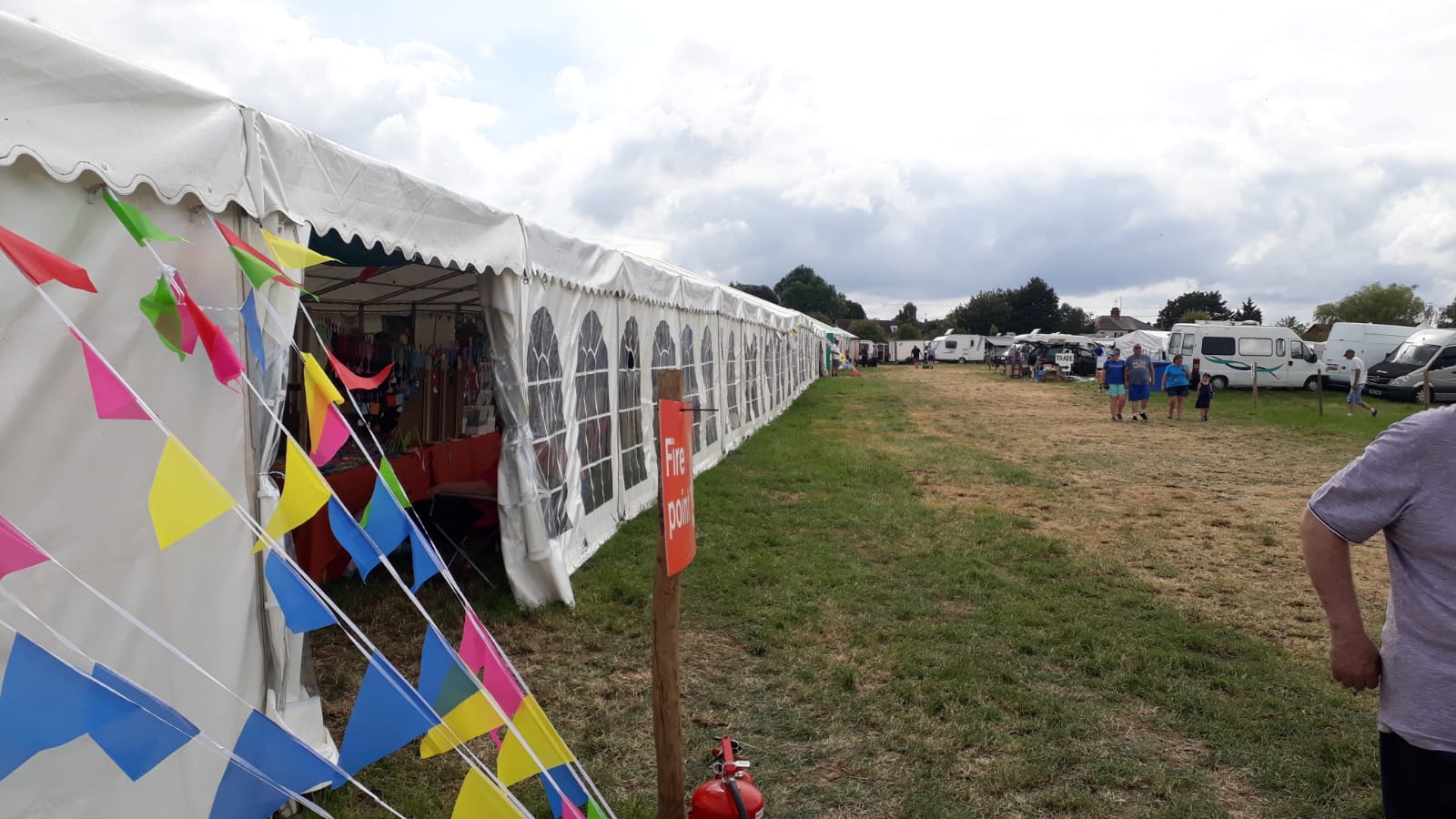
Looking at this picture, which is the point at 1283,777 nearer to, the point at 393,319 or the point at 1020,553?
the point at 1020,553

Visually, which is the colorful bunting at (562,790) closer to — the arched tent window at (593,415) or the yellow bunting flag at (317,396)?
the yellow bunting flag at (317,396)

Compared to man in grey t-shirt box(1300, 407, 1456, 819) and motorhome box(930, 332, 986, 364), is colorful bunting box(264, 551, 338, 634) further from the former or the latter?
motorhome box(930, 332, 986, 364)

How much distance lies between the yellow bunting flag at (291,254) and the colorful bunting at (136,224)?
319 millimetres

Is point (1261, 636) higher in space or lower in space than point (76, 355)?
lower

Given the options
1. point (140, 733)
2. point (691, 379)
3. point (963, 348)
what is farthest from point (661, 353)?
point (963, 348)

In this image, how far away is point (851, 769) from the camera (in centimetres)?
336

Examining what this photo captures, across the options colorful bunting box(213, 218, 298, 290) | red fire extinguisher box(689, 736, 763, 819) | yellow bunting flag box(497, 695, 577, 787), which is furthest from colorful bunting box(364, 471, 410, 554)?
red fire extinguisher box(689, 736, 763, 819)

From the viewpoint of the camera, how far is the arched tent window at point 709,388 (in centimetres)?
1083

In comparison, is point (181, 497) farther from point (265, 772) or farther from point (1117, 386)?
point (1117, 386)

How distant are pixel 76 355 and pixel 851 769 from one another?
2982 millimetres

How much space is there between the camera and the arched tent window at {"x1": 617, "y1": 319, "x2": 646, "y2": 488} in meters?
7.43

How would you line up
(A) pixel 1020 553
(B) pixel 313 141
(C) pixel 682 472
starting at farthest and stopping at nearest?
(A) pixel 1020 553
(B) pixel 313 141
(C) pixel 682 472

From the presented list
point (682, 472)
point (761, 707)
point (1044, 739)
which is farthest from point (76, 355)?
point (1044, 739)

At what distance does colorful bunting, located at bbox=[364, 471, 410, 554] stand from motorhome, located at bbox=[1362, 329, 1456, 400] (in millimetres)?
24441
